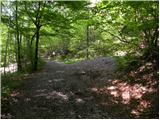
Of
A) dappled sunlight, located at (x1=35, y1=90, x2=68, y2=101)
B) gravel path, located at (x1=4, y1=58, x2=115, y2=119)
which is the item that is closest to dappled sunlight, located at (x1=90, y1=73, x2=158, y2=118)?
gravel path, located at (x1=4, y1=58, x2=115, y2=119)

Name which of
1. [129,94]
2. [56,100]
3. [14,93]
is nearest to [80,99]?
[56,100]

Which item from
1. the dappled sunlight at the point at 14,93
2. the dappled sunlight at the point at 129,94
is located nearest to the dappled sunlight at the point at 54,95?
the dappled sunlight at the point at 14,93

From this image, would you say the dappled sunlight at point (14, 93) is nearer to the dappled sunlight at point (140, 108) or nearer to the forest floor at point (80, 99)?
the forest floor at point (80, 99)

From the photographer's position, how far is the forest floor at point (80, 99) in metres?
9.25

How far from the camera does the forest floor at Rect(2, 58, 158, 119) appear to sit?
30.3 feet

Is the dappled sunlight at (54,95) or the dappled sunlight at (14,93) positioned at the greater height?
the dappled sunlight at (14,93)

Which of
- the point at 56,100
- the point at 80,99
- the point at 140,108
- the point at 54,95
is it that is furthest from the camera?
the point at 54,95

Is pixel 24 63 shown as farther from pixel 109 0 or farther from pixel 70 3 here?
pixel 109 0

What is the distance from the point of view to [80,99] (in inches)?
425

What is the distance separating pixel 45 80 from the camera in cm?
→ 1378

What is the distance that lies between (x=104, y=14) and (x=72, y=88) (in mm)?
3672

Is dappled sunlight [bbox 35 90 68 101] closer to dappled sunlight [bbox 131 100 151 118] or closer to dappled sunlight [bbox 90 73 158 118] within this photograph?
dappled sunlight [bbox 90 73 158 118]

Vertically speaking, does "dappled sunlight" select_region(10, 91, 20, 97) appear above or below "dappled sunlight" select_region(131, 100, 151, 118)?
above

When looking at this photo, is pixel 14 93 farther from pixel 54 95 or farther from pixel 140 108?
pixel 140 108
